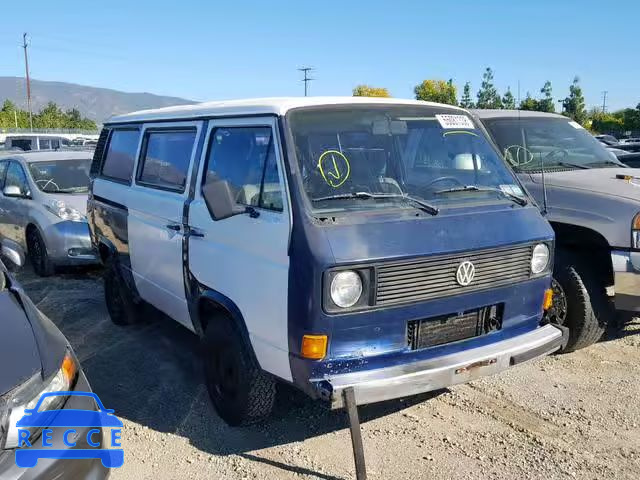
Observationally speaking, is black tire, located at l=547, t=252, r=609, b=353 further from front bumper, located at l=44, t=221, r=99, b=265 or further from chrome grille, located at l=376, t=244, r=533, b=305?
front bumper, located at l=44, t=221, r=99, b=265

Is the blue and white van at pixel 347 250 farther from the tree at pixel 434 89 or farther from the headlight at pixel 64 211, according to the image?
the tree at pixel 434 89

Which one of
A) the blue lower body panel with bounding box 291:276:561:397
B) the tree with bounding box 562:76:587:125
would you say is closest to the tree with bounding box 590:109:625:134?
the tree with bounding box 562:76:587:125

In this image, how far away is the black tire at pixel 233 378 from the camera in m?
3.70

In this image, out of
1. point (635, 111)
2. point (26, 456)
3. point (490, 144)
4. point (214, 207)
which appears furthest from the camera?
point (635, 111)

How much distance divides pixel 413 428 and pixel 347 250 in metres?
1.55

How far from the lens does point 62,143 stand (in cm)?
2648

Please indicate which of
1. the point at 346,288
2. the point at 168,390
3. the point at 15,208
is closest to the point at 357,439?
the point at 346,288

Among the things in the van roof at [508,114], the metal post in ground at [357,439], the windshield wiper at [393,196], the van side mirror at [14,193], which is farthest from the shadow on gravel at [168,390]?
the van roof at [508,114]

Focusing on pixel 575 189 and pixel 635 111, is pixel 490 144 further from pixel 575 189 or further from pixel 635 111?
pixel 635 111

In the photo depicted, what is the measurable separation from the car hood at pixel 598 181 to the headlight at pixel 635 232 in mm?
196

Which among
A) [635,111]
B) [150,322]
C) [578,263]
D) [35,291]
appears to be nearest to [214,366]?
[150,322]

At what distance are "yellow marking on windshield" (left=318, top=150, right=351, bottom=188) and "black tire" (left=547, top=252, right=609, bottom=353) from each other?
235 centimetres

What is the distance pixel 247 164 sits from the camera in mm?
3736

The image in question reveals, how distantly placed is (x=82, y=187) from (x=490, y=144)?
20.6ft
